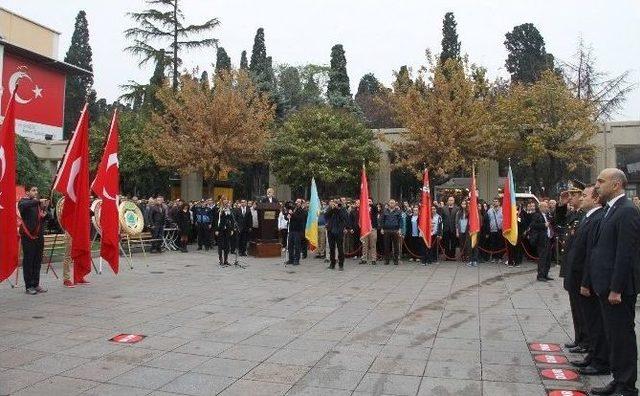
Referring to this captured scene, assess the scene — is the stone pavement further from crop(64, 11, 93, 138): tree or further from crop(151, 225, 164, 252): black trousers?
crop(64, 11, 93, 138): tree

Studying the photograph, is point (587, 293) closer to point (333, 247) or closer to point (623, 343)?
point (623, 343)

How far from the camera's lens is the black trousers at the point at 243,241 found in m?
18.8

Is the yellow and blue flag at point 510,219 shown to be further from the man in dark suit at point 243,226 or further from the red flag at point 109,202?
the red flag at point 109,202

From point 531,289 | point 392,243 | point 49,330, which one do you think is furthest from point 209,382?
point 392,243

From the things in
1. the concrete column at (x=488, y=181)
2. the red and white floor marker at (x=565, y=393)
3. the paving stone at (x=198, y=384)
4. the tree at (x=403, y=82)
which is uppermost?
the tree at (x=403, y=82)

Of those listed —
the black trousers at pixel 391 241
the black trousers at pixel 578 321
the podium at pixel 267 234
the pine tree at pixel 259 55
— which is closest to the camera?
the black trousers at pixel 578 321

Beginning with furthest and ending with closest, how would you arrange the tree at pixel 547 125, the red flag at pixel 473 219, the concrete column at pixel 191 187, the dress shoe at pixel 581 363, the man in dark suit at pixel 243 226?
the concrete column at pixel 191 187 < the tree at pixel 547 125 < the man in dark suit at pixel 243 226 < the red flag at pixel 473 219 < the dress shoe at pixel 581 363

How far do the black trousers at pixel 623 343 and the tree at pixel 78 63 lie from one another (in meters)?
58.3

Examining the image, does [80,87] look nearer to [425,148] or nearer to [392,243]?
[425,148]

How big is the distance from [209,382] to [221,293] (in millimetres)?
5424

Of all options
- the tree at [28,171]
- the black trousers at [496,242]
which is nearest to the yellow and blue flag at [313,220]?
the black trousers at [496,242]

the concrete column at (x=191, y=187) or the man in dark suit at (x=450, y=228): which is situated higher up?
the concrete column at (x=191, y=187)

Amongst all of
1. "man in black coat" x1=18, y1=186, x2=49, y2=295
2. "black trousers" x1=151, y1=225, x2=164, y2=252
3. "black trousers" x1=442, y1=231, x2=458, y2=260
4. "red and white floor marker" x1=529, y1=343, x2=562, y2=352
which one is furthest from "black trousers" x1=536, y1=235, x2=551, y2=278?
"black trousers" x1=151, y1=225, x2=164, y2=252

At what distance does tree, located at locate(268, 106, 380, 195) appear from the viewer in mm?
27688
